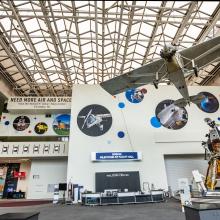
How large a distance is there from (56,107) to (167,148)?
890 cm

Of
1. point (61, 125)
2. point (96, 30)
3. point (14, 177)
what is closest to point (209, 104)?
point (96, 30)

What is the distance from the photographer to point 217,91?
13781mm

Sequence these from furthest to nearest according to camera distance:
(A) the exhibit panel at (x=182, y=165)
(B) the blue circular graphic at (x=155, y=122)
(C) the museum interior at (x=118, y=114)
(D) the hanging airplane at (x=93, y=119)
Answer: (B) the blue circular graphic at (x=155, y=122), (D) the hanging airplane at (x=93, y=119), (A) the exhibit panel at (x=182, y=165), (C) the museum interior at (x=118, y=114)

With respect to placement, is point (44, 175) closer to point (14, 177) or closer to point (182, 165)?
point (14, 177)

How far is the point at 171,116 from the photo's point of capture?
12891 mm

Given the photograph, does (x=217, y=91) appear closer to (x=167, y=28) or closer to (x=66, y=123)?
(x=167, y=28)

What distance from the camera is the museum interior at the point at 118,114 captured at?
31.2 ft

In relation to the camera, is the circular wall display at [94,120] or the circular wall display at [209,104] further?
the circular wall display at [209,104]

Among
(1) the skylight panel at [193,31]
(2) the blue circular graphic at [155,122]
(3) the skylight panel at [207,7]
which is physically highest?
(1) the skylight panel at [193,31]

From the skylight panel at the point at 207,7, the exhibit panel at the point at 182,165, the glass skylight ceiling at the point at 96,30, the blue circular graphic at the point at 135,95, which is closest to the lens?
the glass skylight ceiling at the point at 96,30

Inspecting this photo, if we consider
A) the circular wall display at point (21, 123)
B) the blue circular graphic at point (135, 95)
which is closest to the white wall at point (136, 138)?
the blue circular graphic at point (135, 95)

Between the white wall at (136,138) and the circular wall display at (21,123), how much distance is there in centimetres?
588

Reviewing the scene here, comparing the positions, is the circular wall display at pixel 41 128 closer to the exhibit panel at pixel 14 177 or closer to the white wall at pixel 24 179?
the exhibit panel at pixel 14 177

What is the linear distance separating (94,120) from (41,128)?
6109 millimetres
